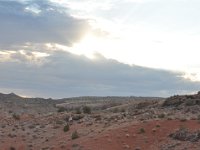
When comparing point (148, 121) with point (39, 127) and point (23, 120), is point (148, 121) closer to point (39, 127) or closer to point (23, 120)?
point (39, 127)

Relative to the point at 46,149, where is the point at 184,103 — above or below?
above

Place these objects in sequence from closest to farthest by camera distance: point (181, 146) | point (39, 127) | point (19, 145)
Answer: point (181, 146) < point (19, 145) < point (39, 127)

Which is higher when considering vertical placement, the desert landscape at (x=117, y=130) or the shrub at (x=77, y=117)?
the shrub at (x=77, y=117)

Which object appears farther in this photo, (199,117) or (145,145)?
(199,117)

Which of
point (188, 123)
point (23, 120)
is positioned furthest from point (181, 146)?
point (23, 120)

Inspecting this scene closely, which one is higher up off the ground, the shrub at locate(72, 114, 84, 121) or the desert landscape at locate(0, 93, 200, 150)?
the shrub at locate(72, 114, 84, 121)

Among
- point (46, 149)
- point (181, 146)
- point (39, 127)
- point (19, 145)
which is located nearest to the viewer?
point (181, 146)

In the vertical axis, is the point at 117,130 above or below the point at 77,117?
below

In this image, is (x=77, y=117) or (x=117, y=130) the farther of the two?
(x=77, y=117)

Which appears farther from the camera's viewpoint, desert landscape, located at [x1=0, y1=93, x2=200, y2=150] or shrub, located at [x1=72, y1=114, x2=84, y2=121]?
shrub, located at [x1=72, y1=114, x2=84, y2=121]

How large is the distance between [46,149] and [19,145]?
3.94 metres

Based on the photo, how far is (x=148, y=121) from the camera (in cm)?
4488

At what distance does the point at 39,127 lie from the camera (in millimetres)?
51906

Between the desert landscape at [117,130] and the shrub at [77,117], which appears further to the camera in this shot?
the shrub at [77,117]
